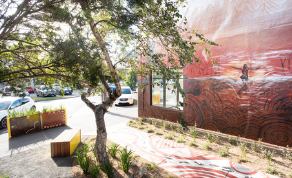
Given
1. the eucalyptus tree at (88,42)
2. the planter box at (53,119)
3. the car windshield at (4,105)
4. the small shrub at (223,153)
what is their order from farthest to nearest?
the car windshield at (4,105), the planter box at (53,119), the small shrub at (223,153), the eucalyptus tree at (88,42)

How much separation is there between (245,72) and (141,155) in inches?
194

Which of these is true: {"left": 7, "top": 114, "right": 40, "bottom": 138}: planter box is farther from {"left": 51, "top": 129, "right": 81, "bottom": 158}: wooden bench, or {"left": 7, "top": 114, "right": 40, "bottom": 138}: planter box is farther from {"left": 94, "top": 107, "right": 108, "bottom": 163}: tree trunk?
{"left": 94, "top": 107, "right": 108, "bottom": 163}: tree trunk

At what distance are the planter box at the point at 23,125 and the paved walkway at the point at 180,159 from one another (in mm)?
3818

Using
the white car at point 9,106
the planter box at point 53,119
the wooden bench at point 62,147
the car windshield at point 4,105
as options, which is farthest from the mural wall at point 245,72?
the car windshield at point 4,105

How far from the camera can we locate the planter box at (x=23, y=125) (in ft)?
22.2

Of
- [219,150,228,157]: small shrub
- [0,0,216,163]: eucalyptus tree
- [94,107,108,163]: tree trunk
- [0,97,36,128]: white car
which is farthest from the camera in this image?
[0,97,36,128]: white car

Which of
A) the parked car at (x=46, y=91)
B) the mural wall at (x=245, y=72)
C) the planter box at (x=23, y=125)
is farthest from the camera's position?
the planter box at (x=23, y=125)

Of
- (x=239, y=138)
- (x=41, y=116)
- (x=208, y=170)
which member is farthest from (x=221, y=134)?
(x=41, y=116)

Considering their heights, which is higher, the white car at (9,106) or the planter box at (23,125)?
the white car at (9,106)

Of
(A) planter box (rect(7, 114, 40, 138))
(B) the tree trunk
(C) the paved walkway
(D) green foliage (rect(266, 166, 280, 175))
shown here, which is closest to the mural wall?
(D) green foliage (rect(266, 166, 280, 175))

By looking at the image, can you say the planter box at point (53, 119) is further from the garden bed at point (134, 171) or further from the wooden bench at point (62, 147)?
Result: the garden bed at point (134, 171)

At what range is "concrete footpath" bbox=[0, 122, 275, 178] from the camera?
13.5ft

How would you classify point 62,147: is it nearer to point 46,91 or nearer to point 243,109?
point 46,91

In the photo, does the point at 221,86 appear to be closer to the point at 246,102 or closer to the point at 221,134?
the point at 246,102
